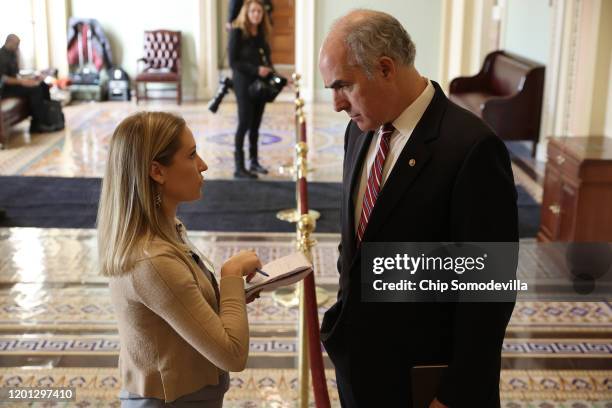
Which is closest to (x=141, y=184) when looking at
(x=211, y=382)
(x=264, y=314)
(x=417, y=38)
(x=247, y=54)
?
(x=211, y=382)

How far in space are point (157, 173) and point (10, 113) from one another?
9551 millimetres

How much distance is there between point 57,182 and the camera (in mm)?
8648

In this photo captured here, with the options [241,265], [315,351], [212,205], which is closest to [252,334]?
[315,351]

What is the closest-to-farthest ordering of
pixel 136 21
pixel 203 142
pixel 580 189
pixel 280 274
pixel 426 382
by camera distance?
1. pixel 426 382
2. pixel 280 274
3. pixel 580 189
4. pixel 203 142
5. pixel 136 21

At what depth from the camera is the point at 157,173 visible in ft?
6.64

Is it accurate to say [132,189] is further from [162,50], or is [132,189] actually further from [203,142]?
[162,50]

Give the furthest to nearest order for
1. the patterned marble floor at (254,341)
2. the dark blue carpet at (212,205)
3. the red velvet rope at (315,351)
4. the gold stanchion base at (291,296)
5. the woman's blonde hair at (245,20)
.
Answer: the woman's blonde hair at (245,20) → the dark blue carpet at (212,205) → the gold stanchion base at (291,296) → the patterned marble floor at (254,341) → the red velvet rope at (315,351)

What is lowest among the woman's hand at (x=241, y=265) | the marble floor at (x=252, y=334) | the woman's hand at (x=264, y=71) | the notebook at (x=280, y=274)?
the marble floor at (x=252, y=334)

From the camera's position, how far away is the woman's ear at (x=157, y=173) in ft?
6.61

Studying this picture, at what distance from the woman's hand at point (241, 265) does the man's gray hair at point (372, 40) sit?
63cm

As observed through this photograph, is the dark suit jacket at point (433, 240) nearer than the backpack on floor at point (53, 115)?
Yes

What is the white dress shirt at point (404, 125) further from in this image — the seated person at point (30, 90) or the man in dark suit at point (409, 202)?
the seated person at point (30, 90)

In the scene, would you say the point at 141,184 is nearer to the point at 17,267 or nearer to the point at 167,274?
the point at 167,274

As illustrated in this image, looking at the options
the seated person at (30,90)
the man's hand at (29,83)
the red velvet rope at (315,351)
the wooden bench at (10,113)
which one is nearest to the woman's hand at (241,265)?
the red velvet rope at (315,351)
